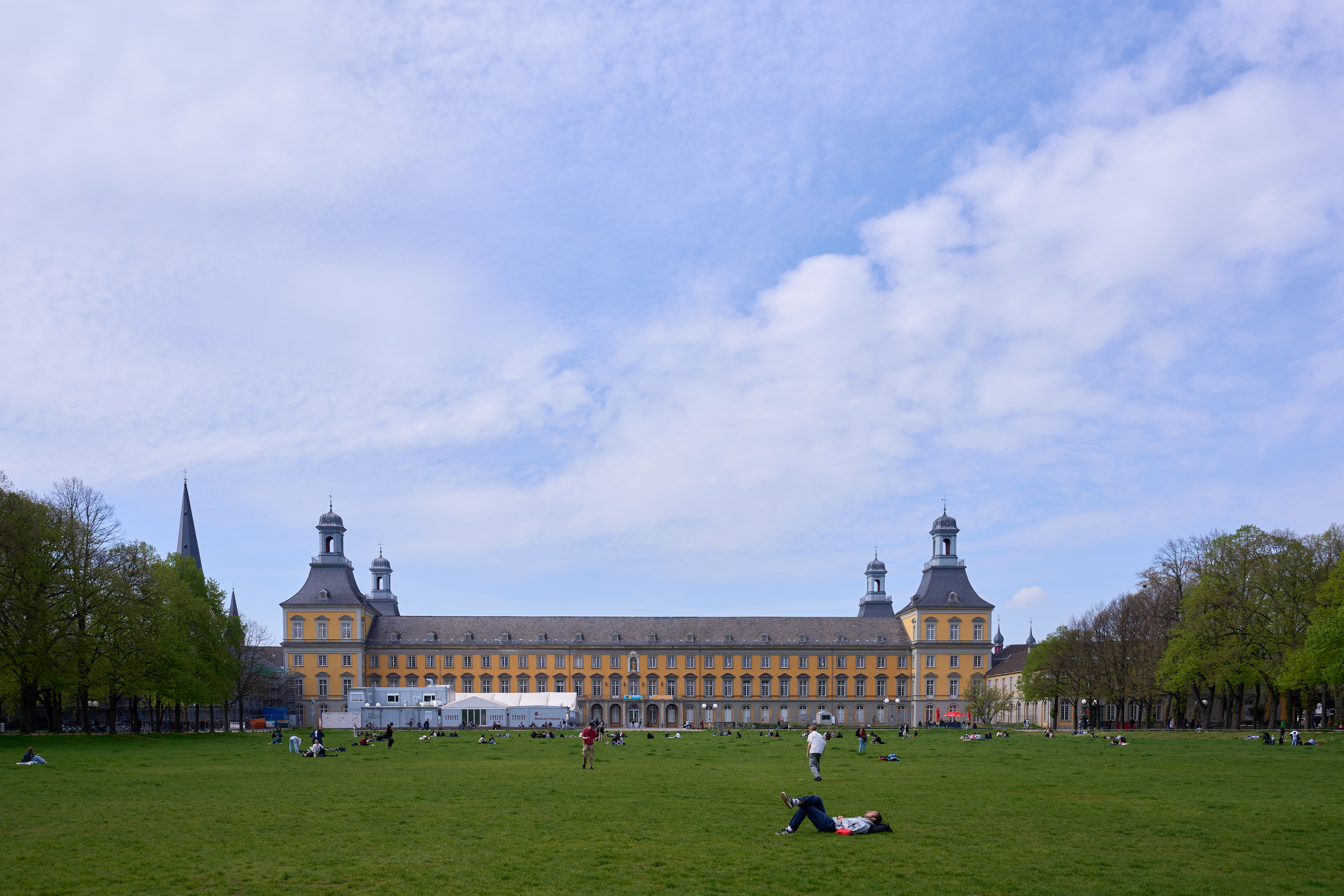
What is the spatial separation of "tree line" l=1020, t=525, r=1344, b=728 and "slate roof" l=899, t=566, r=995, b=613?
1288 inches

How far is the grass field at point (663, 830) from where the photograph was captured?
13.3 metres

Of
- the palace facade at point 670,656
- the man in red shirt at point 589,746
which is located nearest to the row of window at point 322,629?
the palace facade at point 670,656

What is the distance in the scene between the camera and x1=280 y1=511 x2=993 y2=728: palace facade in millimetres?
117562

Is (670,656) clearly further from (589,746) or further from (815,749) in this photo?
(815,749)

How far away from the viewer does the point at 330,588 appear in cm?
11800

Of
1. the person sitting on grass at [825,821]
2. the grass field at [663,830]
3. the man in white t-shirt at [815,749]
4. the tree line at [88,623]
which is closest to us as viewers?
the grass field at [663,830]

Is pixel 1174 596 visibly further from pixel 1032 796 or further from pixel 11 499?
pixel 11 499

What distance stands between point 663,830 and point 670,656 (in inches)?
4185

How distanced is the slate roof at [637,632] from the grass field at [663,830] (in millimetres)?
87062

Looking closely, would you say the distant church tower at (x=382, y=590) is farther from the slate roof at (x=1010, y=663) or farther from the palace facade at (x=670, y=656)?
the slate roof at (x=1010, y=663)

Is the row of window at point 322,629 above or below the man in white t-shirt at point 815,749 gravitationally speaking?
below

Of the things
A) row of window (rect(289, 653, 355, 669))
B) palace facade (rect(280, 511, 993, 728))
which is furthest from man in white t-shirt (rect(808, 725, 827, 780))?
row of window (rect(289, 653, 355, 669))

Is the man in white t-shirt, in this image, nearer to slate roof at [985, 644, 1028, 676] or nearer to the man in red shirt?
the man in red shirt

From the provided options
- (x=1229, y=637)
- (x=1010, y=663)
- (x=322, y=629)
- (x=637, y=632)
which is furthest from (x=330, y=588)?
(x=1229, y=637)
